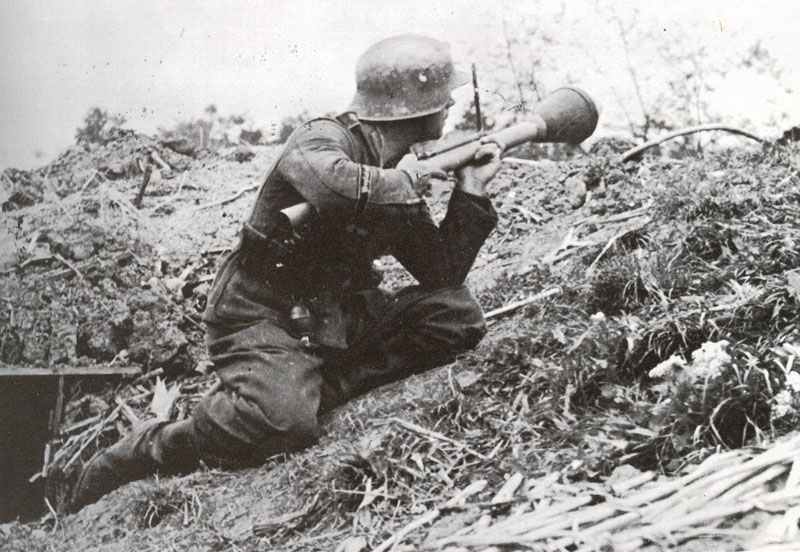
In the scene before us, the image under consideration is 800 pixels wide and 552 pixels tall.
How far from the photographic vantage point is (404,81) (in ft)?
10.4

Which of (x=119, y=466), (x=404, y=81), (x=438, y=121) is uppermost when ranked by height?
(x=404, y=81)

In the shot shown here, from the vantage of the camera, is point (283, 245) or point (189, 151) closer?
point (283, 245)

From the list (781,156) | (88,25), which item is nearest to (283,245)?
(88,25)

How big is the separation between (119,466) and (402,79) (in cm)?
180

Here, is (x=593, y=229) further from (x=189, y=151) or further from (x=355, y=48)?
(x=189, y=151)

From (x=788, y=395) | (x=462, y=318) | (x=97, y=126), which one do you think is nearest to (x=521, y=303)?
(x=462, y=318)

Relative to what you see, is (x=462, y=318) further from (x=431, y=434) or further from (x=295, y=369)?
(x=431, y=434)

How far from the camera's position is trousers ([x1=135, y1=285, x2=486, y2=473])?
309cm

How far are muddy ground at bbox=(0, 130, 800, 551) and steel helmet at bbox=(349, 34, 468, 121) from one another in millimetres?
905

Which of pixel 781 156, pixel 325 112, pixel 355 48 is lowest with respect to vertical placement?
pixel 781 156

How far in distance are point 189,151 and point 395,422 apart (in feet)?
14.8

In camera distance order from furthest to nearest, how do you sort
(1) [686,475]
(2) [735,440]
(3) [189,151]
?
(3) [189,151], (2) [735,440], (1) [686,475]

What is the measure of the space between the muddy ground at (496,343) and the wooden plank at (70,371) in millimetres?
61

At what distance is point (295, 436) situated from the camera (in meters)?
3.07
